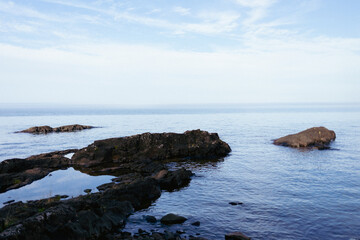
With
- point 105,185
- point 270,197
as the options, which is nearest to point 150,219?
point 105,185

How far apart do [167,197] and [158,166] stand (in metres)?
10.6

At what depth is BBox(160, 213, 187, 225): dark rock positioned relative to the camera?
66.4 feet

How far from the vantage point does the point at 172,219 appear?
800 inches

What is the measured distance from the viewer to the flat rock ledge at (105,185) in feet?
52.9

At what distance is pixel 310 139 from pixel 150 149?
3200cm

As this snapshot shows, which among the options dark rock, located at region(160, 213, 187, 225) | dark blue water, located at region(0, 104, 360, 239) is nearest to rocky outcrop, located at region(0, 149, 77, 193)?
dark blue water, located at region(0, 104, 360, 239)

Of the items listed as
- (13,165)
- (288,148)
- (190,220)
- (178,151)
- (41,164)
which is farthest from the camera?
(288,148)

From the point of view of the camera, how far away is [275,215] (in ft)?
70.5

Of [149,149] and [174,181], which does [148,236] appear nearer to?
[174,181]

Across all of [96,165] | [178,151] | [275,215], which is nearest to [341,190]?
[275,215]

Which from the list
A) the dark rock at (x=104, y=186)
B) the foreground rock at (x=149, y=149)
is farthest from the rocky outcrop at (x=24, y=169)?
the dark rock at (x=104, y=186)

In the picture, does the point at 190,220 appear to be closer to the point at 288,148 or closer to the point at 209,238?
the point at 209,238

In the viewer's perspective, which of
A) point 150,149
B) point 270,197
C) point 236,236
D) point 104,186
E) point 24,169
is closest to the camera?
point 236,236

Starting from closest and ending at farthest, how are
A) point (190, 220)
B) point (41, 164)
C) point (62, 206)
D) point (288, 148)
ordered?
point (62, 206) → point (190, 220) → point (41, 164) → point (288, 148)
